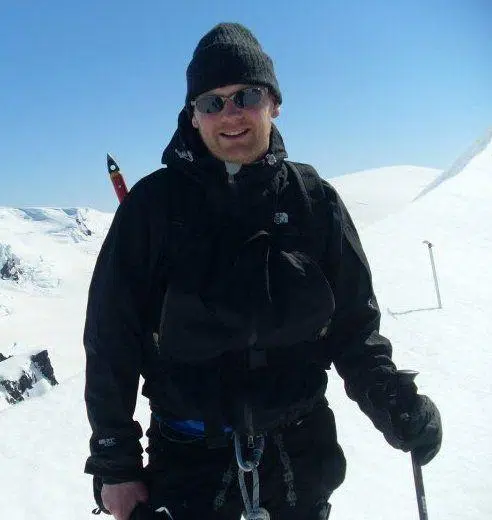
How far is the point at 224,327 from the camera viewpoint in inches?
84.7

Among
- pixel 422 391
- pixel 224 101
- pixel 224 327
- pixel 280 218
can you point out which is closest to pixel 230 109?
pixel 224 101

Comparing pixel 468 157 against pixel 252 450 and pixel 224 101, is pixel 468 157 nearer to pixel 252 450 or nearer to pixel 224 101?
pixel 224 101

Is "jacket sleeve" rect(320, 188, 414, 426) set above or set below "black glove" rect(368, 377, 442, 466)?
above

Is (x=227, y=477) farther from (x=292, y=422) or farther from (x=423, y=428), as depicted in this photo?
(x=423, y=428)

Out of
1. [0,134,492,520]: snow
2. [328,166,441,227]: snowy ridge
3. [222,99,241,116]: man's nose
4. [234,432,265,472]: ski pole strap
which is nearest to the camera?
[234,432,265,472]: ski pole strap

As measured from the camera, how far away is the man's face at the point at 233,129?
7.41 feet

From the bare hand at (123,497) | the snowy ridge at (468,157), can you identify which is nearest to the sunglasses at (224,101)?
the bare hand at (123,497)

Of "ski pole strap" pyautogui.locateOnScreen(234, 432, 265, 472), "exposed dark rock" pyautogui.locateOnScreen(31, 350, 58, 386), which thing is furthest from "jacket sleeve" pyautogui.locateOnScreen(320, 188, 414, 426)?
"exposed dark rock" pyautogui.locateOnScreen(31, 350, 58, 386)

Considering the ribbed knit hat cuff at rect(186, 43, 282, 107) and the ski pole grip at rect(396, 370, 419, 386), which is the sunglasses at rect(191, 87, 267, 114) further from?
the ski pole grip at rect(396, 370, 419, 386)

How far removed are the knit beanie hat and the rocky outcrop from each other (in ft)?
109

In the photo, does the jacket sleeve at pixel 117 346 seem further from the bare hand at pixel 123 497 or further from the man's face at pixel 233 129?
the man's face at pixel 233 129

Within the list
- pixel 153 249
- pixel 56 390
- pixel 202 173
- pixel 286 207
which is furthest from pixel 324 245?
pixel 56 390

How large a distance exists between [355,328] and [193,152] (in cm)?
121

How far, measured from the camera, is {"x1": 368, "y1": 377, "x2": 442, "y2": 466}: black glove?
2359 mm
